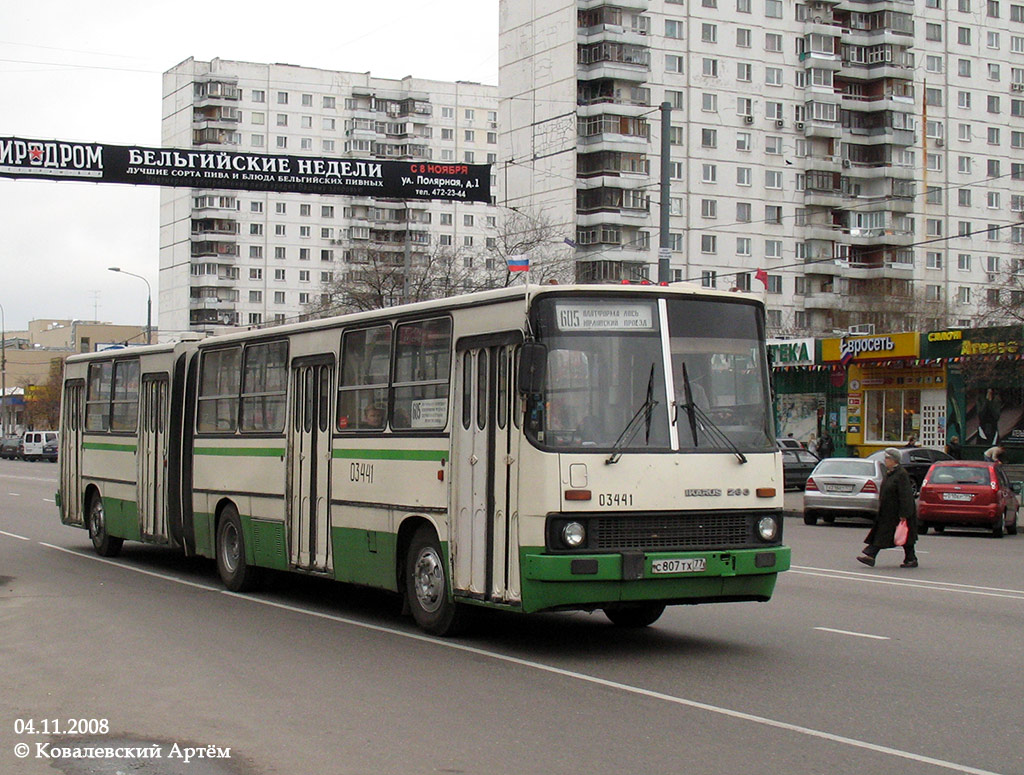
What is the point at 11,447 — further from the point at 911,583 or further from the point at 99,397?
the point at 911,583

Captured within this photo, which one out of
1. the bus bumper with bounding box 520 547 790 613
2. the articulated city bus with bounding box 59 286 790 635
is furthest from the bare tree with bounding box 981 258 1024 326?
the bus bumper with bounding box 520 547 790 613

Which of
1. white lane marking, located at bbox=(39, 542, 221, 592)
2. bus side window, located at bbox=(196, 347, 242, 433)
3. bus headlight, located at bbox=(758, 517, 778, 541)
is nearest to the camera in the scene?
bus headlight, located at bbox=(758, 517, 778, 541)

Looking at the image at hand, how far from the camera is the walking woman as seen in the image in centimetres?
1897

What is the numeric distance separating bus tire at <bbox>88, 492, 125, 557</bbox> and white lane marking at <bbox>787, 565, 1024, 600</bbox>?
9515 mm

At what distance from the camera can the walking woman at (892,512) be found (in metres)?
19.0

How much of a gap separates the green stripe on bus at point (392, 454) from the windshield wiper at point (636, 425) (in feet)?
5.58

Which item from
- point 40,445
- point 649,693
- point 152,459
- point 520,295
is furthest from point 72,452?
point 40,445

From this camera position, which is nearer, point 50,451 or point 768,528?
point 768,528

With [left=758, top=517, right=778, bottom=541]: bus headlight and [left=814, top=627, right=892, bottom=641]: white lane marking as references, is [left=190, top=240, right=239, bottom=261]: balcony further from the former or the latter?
[left=758, top=517, right=778, bottom=541]: bus headlight

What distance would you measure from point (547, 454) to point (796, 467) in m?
34.1

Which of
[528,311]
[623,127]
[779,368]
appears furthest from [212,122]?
[528,311]

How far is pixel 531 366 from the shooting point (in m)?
10.1

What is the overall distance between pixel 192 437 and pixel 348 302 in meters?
38.9

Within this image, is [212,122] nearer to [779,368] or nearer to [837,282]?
[837,282]
